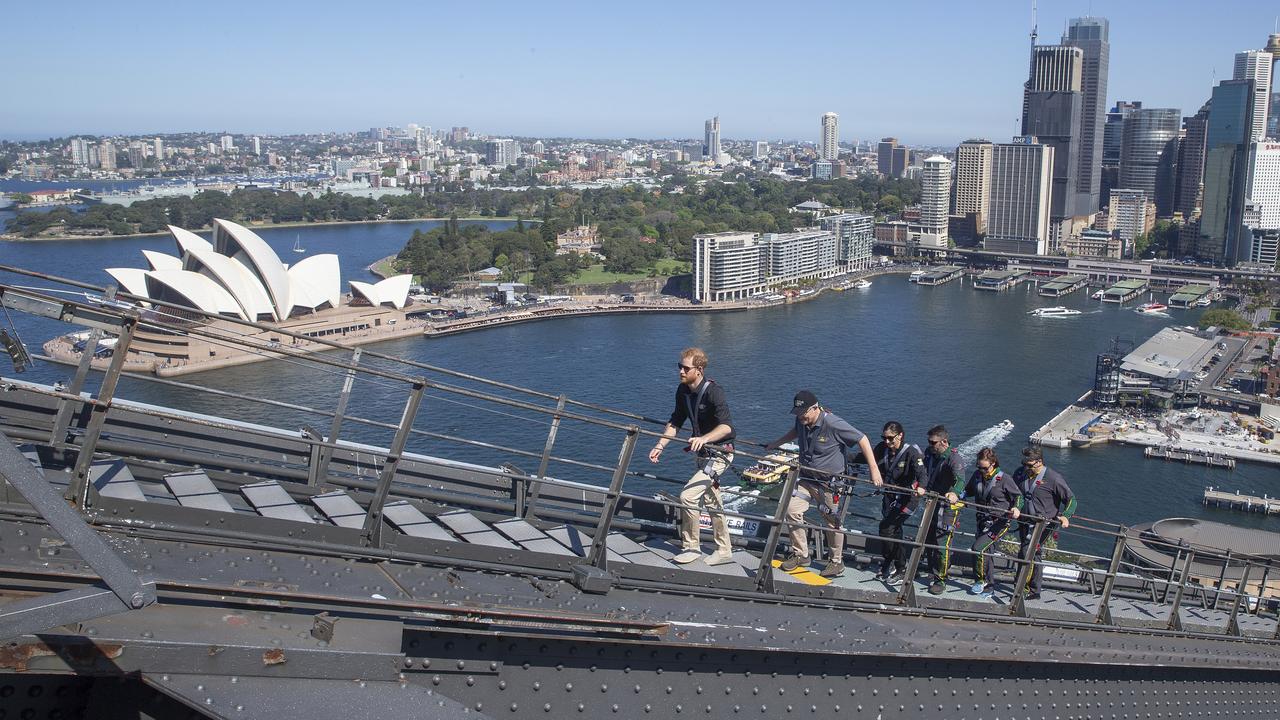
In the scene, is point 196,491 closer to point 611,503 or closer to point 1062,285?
point 611,503

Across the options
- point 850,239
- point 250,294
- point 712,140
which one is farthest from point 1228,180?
point 712,140

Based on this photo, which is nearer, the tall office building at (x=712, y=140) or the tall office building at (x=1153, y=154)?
the tall office building at (x=1153, y=154)

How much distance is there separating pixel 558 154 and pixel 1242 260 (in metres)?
47.6

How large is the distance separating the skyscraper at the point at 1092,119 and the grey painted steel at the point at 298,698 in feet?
106

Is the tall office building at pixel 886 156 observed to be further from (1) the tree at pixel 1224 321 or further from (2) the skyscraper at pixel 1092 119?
(1) the tree at pixel 1224 321

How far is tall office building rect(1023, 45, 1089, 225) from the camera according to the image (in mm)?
29844

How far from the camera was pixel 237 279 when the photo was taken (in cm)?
1413

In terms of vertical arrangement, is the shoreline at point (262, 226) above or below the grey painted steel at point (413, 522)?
below

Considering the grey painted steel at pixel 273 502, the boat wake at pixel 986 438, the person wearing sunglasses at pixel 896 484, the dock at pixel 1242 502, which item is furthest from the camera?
the boat wake at pixel 986 438

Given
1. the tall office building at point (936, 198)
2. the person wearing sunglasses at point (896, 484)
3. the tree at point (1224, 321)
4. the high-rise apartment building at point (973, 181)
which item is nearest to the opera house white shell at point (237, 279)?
the person wearing sunglasses at point (896, 484)

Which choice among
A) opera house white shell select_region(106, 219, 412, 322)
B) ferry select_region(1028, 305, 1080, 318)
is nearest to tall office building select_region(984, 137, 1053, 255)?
ferry select_region(1028, 305, 1080, 318)

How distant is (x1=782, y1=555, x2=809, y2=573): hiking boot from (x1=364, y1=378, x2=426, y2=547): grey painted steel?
2.09ft

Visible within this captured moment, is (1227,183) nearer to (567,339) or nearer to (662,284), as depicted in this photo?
(662,284)

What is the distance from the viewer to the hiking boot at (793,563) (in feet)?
4.89
